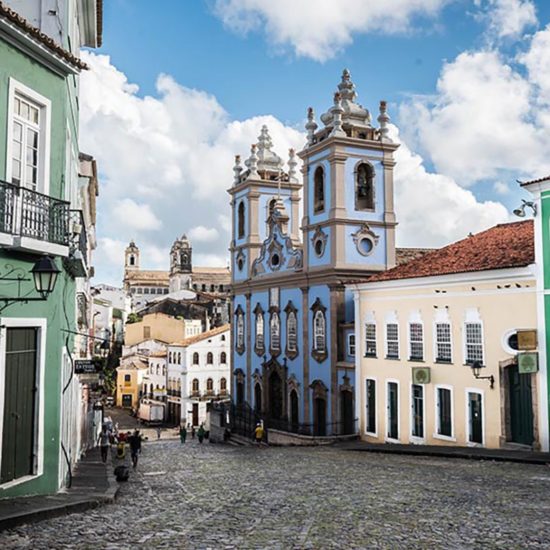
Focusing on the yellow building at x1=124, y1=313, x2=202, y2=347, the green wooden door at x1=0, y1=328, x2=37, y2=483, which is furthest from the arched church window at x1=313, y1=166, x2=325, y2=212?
the yellow building at x1=124, y1=313, x2=202, y2=347

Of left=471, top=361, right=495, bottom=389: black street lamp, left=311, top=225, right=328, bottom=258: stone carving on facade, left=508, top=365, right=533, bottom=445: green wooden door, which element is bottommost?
left=508, top=365, right=533, bottom=445: green wooden door

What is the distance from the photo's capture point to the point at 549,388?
19297 mm

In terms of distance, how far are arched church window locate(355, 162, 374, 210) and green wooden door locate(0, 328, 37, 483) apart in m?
22.4

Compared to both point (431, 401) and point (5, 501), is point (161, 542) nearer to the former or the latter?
point (5, 501)

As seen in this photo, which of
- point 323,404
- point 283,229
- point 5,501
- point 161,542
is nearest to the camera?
point 161,542

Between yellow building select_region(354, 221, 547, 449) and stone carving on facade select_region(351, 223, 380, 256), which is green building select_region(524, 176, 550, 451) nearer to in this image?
yellow building select_region(354, 221, 547, 449)

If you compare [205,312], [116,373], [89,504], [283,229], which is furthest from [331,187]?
[205,312]

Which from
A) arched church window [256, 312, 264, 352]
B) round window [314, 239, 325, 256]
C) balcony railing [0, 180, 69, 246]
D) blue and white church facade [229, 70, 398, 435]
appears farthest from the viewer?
arched church window [256, 312, 264, 352]

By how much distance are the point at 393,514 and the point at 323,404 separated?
66.5 feet

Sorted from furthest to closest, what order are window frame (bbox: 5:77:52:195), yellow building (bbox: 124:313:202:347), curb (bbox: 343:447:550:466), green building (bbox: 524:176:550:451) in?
yellow building (bbox: 124:313:202:347) → green building (bbox: 524:176:550:451) → curb (bbox: 343:447:550:466) → window frame (bbox: 5:77:52:195)

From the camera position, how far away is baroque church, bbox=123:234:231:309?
127 meters

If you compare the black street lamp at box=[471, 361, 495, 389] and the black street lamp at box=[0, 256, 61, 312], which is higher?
the black street lamp at box=[0, 256, 61, 312]

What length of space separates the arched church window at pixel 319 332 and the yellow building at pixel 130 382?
3794 cm

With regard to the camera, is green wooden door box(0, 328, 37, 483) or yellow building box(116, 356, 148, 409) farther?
yellow building box(116, 356, 148, 409)
